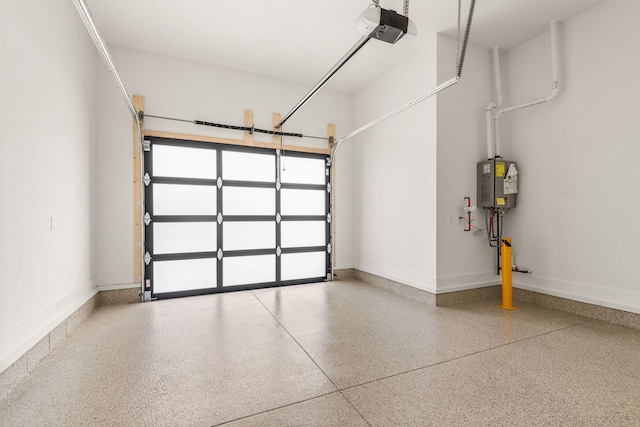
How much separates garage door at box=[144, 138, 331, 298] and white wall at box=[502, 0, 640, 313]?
338cm

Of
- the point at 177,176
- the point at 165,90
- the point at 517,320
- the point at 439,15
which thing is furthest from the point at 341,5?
the point at 517,320

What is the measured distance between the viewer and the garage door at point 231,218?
449cm

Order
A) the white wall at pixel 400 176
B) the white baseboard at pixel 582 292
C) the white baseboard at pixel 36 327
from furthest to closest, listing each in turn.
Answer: the white wall at pixel 400 176, the white baseboard at pixel 582 292, the white baseboard at pixel 36 327

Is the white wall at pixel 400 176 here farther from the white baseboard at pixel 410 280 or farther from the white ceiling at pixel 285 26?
the white ceiling at pixel 285 26

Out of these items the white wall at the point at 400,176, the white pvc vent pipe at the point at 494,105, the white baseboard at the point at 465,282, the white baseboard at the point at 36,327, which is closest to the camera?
the white baseboard at the point at 36,327

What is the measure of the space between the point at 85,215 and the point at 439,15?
531cm

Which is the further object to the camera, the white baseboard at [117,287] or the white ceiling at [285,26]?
the white baseboard at [117,287]

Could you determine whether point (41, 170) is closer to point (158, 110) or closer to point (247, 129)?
point (158, 110)

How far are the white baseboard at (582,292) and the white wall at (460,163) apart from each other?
412 mm

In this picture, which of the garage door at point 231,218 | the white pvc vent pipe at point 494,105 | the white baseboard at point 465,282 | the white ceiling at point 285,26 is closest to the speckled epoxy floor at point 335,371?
the white baseboard at point 465,282

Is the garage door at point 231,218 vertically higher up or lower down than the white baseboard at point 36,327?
higher up

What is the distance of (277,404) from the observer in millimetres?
1893

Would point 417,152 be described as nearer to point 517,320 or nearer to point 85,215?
point 517,320

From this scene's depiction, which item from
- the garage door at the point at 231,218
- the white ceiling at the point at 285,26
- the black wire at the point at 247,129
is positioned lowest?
the garage door at the point at 231,218
